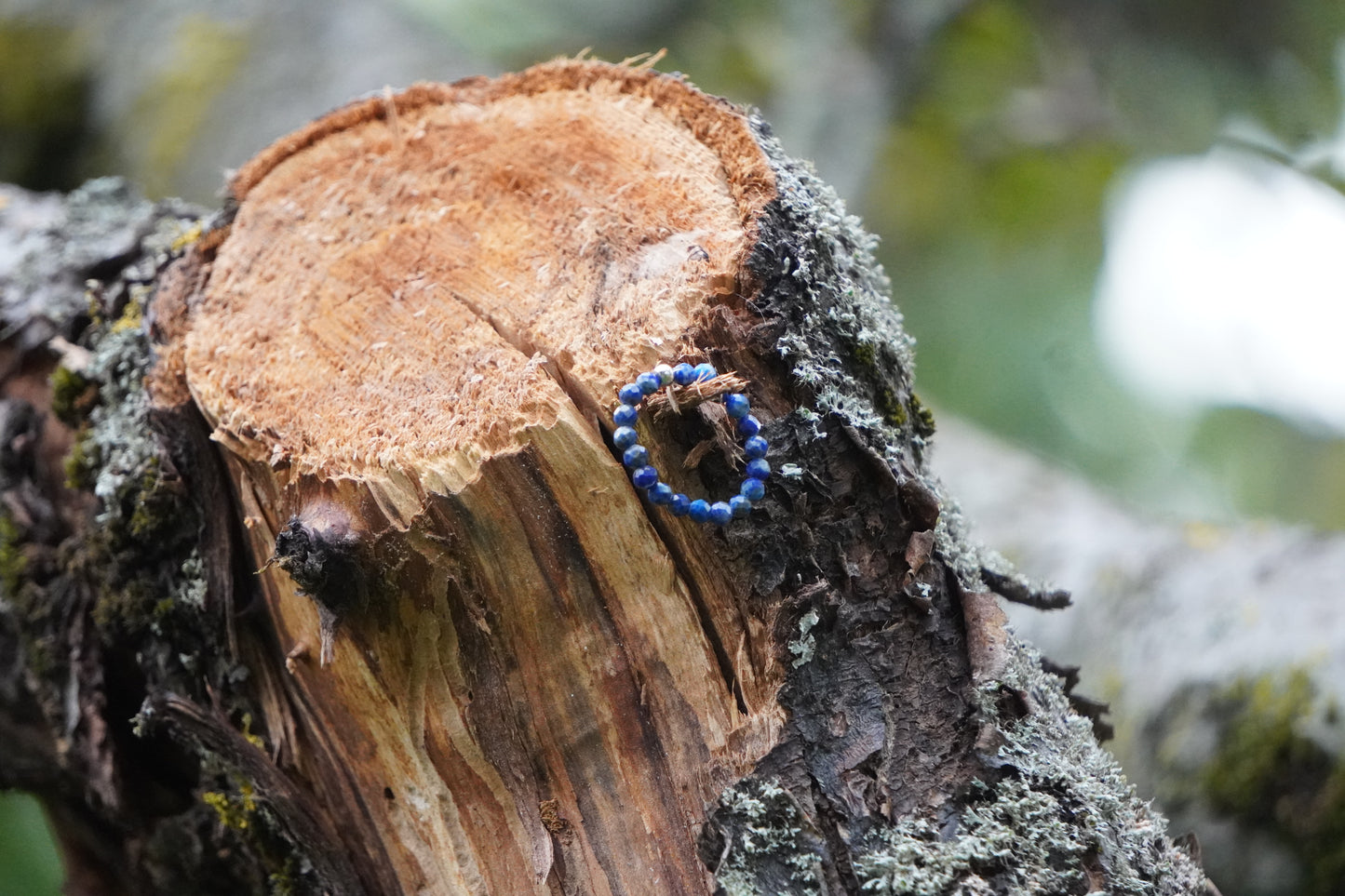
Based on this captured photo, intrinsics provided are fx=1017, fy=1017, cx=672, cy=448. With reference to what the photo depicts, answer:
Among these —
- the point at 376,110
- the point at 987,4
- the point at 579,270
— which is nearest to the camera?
A: the point at 579,270

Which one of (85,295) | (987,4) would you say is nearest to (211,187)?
(85,295)

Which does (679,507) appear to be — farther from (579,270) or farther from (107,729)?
(107,729)

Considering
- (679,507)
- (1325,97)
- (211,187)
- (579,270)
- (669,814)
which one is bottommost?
(669,814)

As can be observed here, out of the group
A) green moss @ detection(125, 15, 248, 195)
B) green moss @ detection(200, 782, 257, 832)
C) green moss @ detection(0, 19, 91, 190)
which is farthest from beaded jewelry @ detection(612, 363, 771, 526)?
green moss @ detection(0, 19, 91, 190)

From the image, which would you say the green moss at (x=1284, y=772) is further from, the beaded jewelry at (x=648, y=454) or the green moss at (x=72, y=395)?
the green moss at (x=72, y=395)

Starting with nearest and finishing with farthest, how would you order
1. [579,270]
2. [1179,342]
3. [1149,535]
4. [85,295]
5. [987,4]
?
[579,270] < [85,295] < [1149,535] < [1179,342] < [987,4]

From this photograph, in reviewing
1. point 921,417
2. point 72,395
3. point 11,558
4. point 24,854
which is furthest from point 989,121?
point 24,854

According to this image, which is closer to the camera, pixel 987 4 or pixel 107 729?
pixel 107 729

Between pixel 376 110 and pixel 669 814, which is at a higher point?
pixel 376 110

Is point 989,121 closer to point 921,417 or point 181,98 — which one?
point 181,98
